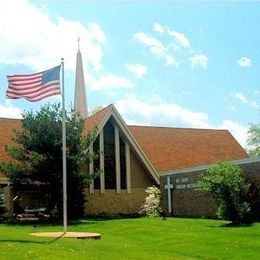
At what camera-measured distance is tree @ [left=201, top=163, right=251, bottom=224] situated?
82.4 feet

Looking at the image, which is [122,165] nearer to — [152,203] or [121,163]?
[121,163]

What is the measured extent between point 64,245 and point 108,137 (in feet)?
72.9

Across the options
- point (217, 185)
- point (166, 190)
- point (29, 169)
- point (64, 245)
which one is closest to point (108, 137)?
point (166, 190)

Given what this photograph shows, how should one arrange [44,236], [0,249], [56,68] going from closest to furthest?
[0,249] → [44,236] → [56,68]

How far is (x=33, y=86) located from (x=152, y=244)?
23.2 ft

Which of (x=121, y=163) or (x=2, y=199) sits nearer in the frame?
(x=2, y=199)

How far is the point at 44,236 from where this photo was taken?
1998 centimetres

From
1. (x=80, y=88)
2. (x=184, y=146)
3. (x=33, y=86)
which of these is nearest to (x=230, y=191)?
(x=33, y=86)

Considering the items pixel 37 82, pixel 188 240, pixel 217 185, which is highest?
pixel 37 82

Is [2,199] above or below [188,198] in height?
above

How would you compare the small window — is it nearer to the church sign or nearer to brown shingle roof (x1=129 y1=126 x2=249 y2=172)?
the church sign

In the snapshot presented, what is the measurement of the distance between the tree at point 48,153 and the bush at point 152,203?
18.8 ft

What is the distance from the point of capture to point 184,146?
145ft

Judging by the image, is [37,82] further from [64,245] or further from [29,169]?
[29,169]
